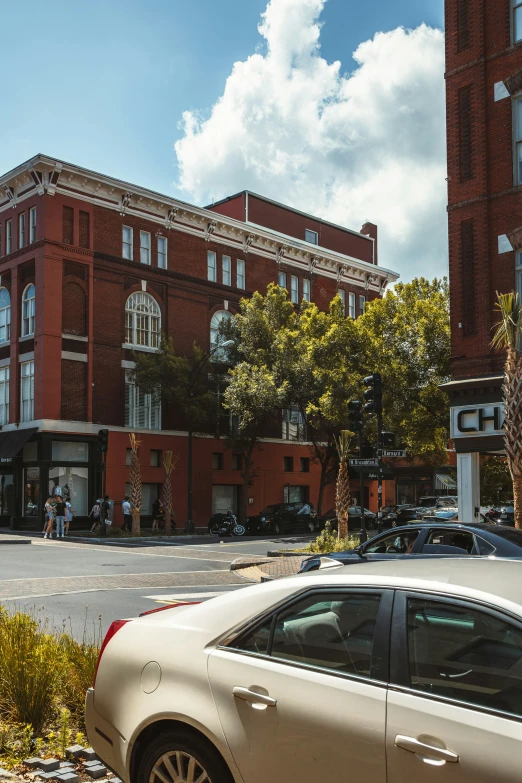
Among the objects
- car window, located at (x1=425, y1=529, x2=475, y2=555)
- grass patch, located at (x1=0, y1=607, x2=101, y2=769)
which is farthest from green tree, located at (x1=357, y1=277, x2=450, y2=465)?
grass patch, located at (x1=0, y1=607, x2=101, y2=769)

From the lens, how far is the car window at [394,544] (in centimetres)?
1076

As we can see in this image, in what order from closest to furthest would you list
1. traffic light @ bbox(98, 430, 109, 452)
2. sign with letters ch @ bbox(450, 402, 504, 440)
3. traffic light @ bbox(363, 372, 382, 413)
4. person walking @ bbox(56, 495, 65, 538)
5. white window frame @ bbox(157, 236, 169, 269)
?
traffic light @ bbox(363, 372, 382, 413) < sign with letters ch @ bbox(450, 402, 504, 440) < traffic light @ bbox(98, 430, 109, 452) < person walking @ bbox(56, 495, 65, 538) < white window frame @ bbox(157, 236, 169, 269)

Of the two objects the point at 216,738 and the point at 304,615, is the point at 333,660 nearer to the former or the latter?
the point at 304,615

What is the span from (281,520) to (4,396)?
48.9ft

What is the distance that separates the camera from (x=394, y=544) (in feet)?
36.4

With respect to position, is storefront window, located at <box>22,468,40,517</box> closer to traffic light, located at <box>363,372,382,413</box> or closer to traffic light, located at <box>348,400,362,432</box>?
traffic light, located at <box>348,400,362,432</box>

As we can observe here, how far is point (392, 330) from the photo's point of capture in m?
36.1

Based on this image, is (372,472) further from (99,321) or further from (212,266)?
(212,266)

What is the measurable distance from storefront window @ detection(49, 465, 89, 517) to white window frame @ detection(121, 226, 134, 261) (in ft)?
36.2

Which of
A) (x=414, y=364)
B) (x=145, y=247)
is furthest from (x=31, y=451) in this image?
(x=414, y=364)

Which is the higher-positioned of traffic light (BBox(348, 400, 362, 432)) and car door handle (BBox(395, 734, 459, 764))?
traffic light (BBox(348, 400, 362, 432))

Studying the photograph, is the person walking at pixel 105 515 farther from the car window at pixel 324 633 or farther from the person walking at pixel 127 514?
the car window at pixel 324 633

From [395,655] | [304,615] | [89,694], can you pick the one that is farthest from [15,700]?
[395,655]

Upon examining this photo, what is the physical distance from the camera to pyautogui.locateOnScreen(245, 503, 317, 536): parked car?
122ft
